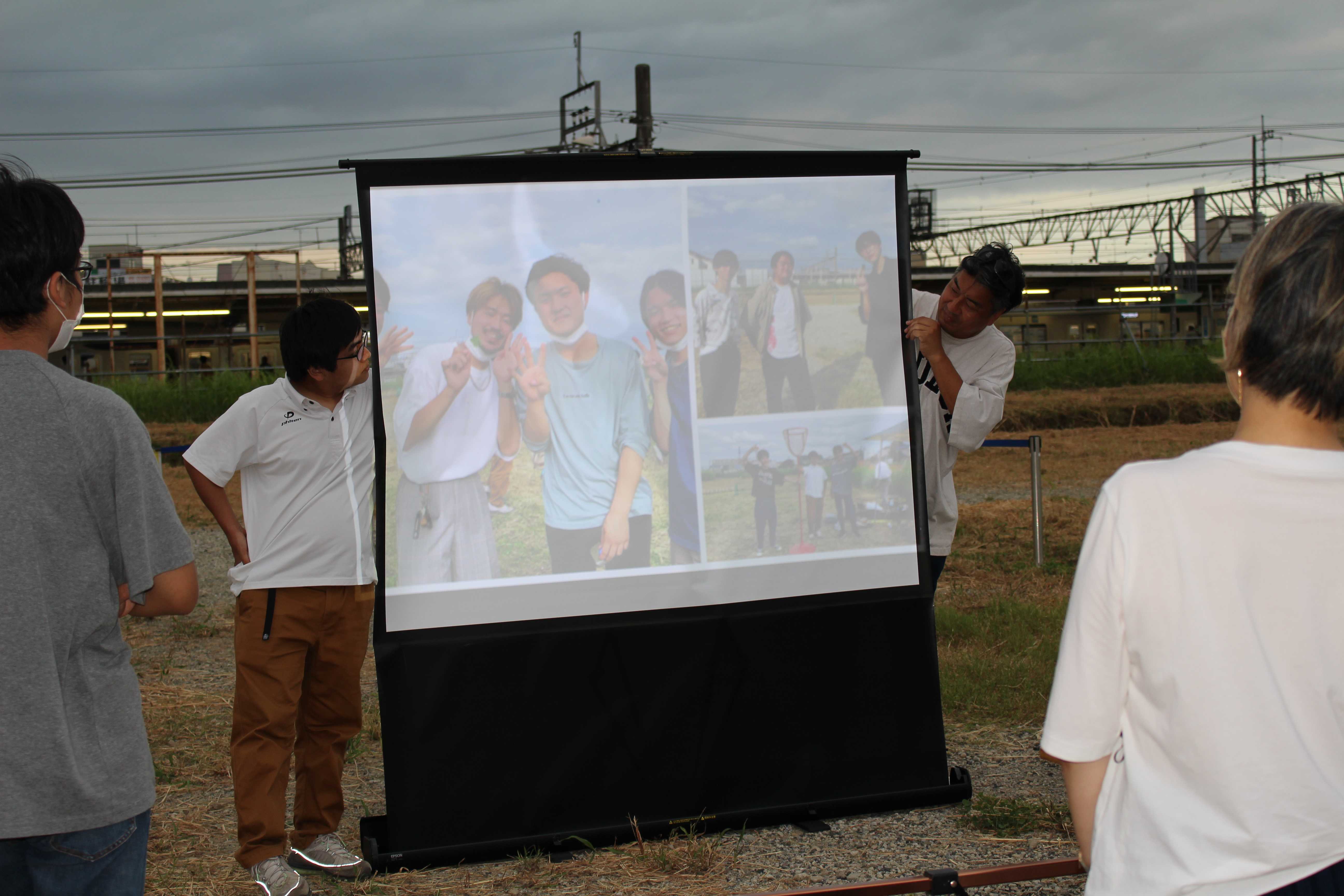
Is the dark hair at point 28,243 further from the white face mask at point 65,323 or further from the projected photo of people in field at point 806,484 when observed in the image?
the projected photo of people in field at point 806,484

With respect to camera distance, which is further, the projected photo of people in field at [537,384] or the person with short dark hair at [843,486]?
the person with short dark hair at [843,486]

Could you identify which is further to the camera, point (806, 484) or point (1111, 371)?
point (1111, 371)

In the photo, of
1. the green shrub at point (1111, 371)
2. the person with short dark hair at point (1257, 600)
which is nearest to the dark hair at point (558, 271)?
the person with short dark hair at point (1257, 600)

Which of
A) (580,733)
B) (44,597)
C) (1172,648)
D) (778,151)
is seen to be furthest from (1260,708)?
(778,151)

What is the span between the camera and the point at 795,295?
11.6 feet

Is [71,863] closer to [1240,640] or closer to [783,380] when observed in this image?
[1240,640]

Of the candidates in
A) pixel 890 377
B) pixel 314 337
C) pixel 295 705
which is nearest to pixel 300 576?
pixel 295 705

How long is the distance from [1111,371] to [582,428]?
59.6ft

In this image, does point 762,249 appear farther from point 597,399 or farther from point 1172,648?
point 1172,648

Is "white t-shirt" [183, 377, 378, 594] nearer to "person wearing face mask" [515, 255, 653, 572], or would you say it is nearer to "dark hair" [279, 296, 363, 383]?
"dark hair" [279, 296, 363, 383]

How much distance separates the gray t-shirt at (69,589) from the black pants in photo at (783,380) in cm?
218

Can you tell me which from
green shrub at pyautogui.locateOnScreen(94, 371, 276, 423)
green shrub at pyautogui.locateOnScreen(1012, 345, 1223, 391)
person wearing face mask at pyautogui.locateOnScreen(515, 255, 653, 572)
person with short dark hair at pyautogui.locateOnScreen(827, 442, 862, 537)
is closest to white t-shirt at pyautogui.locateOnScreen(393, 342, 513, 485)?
person wearing face mask at pyautogui.locateOnScreen(515, 255, 653, 572)

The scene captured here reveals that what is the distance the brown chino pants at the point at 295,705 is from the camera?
305cm

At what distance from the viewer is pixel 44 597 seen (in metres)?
1.56
